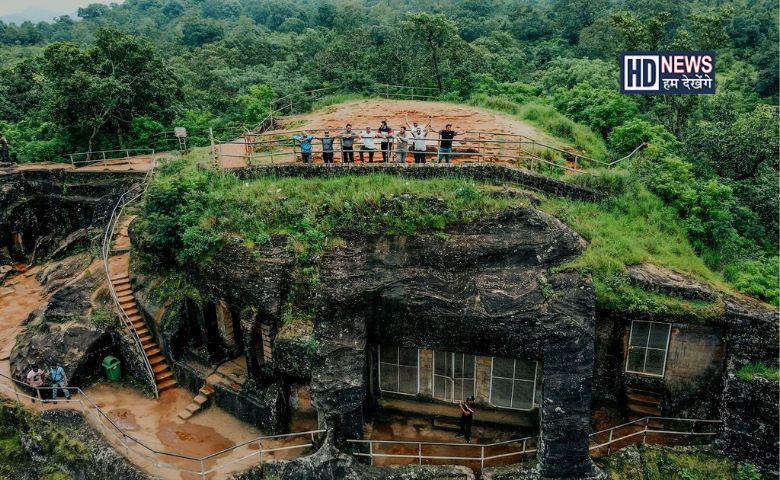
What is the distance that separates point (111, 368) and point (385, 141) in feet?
37.7

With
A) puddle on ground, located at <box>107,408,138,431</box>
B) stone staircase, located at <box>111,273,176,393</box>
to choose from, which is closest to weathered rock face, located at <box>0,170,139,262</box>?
stone staircase, located at <box>111,273,176,393</box>

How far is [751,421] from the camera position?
46.4ft

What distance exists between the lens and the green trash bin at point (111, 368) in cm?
1919

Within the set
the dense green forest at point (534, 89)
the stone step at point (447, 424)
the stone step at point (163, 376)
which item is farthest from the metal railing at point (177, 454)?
the dense green forest at point (534, 89)

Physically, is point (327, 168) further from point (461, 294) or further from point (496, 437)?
point (496, 437)

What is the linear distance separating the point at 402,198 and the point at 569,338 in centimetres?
575

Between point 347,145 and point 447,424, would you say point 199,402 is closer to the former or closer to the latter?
point 447,424

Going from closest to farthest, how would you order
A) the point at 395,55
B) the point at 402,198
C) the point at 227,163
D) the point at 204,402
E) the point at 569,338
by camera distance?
the point at 569,338 → the point at 402,198 → the point at 204,402 → the point at 227,163 → the point at 395,55

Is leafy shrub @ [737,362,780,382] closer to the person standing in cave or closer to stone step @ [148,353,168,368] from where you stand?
stone step @ [148,353,168,368]

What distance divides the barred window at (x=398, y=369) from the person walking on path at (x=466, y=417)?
1.58 metres

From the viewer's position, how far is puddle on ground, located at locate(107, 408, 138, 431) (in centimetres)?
1723

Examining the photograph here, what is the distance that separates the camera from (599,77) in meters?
28.4

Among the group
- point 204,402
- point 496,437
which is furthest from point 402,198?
point 204,402

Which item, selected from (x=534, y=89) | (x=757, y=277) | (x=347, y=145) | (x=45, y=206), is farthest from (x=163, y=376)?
(x=534, y=89)
